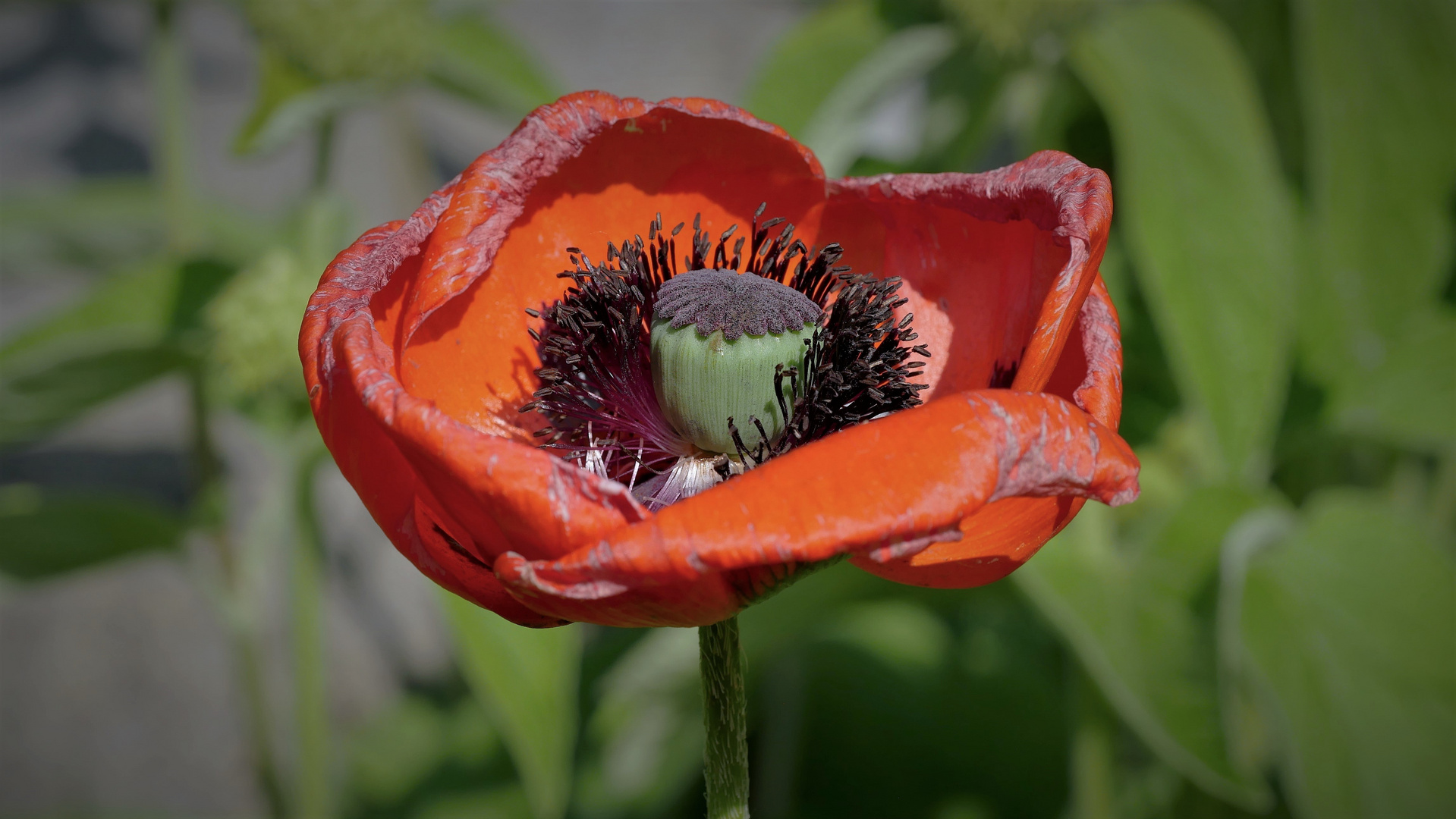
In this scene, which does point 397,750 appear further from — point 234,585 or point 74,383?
point 74,383

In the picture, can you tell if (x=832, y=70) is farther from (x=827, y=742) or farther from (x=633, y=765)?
(x=827, y=742)

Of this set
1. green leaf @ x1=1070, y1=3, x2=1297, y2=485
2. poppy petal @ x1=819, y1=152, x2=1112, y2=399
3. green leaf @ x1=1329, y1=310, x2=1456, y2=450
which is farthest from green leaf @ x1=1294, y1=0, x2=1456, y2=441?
poppy petal @ x1=819, y1=152, x2=1112, y2=399

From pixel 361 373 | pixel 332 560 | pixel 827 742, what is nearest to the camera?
pixel 361 373

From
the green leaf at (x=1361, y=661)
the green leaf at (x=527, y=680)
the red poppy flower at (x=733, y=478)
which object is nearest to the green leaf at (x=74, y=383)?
the green leaf at (x=527, y=680)

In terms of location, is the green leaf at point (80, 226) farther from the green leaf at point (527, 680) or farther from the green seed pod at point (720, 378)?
the green seed pod at point (720, 378)

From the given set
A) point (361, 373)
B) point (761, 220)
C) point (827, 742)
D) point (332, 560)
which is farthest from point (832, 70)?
point (332, 560)

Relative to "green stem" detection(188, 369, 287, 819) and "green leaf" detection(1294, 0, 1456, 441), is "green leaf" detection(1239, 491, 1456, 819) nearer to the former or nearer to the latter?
"green leaf" detection(1294, 0, 1456, 441)
